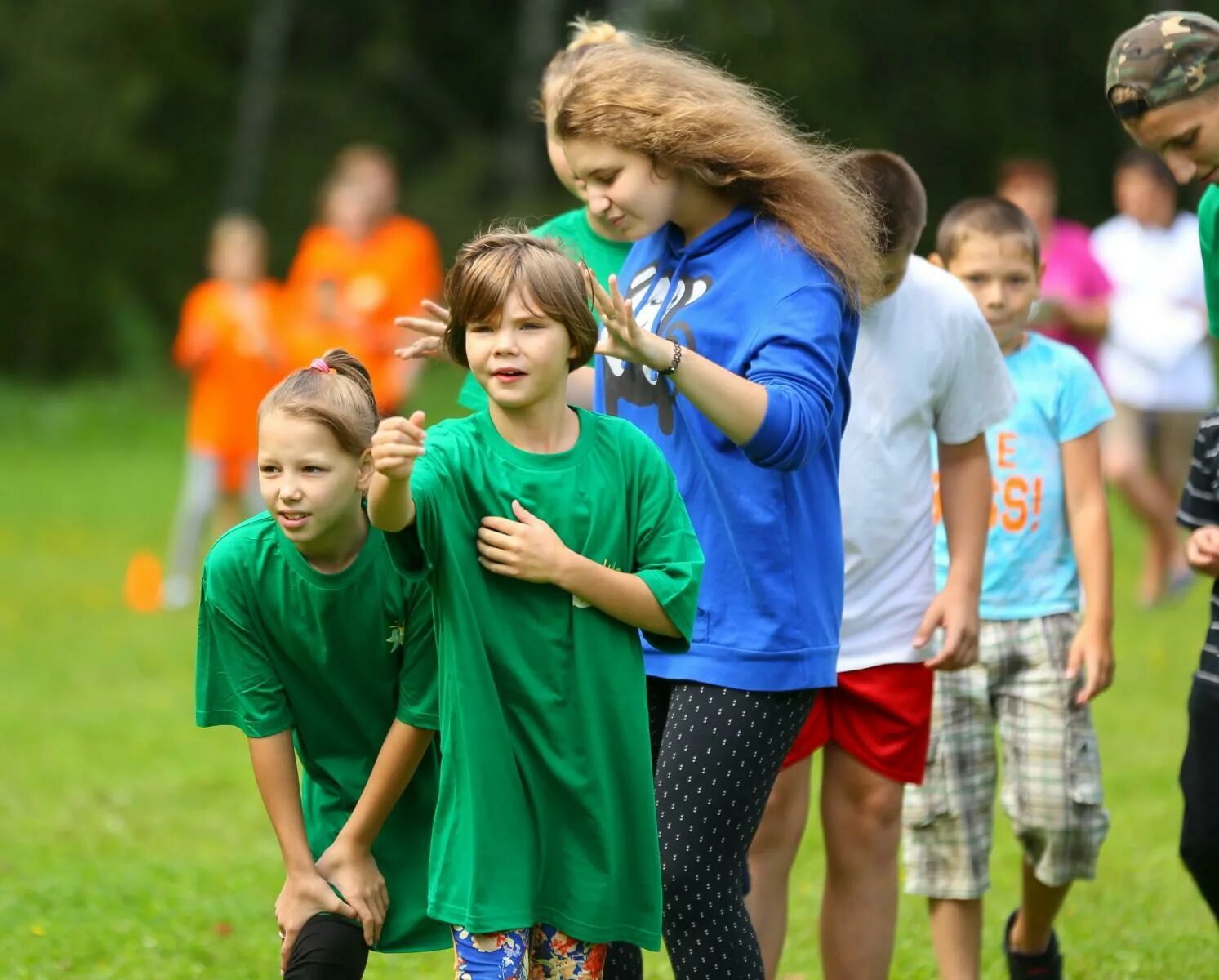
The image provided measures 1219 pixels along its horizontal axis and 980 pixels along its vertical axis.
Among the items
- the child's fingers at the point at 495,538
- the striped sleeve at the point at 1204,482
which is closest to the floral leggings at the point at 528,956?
the child's fingers at the point at 495,538

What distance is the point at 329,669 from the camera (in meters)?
3.45

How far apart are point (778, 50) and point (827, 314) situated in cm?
2444

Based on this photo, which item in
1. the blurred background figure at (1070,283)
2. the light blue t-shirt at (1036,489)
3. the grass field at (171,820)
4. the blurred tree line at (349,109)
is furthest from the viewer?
the blurred tree line at (349,109)

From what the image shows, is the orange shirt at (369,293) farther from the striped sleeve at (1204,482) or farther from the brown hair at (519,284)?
the brown hair at (519,284)

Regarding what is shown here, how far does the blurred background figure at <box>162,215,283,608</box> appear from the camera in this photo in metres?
11.7

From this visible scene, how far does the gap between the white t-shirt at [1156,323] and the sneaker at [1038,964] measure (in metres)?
6.41

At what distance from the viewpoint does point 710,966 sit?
134 inches

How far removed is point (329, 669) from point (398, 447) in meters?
0.74

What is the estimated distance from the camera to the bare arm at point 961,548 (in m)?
4.09

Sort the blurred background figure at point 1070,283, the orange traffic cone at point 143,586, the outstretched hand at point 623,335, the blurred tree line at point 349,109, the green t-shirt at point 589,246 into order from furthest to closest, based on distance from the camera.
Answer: the blurred tree line at point 349,109 → the orange traffic cone at point 143,586 → the blurred background figure at point 1070,283 → the green t-shirt at point 589,246 → the outstretched hand at point 623,335

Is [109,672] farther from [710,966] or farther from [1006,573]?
[710,966]

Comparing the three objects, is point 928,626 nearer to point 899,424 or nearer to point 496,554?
point 899,424

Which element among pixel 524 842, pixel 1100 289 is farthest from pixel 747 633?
pixel 1100 289

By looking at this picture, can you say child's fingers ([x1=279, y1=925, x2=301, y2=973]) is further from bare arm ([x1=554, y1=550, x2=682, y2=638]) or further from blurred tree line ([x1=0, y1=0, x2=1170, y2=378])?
blurred tree line ([x1=0, y1=0, x2=1170, y2=378])
